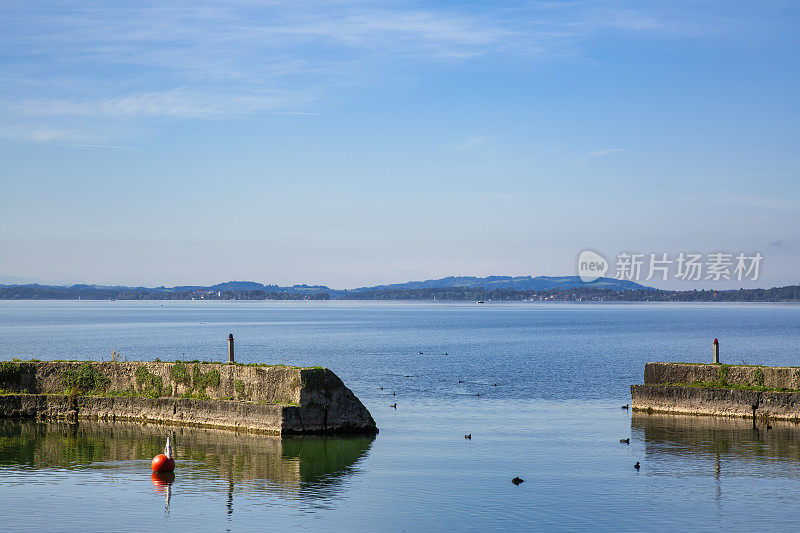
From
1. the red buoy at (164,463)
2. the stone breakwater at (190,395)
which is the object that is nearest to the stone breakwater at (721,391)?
the stone breakwater at (190,395)

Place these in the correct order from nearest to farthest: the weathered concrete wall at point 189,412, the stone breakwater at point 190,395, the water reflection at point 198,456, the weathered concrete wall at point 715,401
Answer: the water reflection at point 198,456 → the weathered concrete wall at point 189,412 → the stone breakwater at point 190,395 → the weathered concrete wall at point 715,401

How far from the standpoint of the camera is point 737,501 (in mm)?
19922

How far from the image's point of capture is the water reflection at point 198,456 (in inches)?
846

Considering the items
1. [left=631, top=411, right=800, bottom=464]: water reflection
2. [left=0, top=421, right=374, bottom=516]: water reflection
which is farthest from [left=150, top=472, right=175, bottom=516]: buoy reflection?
[left=631, top=411, right=800, bottom=464]: water reflection

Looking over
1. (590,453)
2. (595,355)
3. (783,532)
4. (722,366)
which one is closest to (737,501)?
(783,532)

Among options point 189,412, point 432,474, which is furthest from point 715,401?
point 189,412

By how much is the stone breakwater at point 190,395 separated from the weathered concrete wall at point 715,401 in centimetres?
1105

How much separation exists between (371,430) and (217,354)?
45.1 m

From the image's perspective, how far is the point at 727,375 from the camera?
31.0m

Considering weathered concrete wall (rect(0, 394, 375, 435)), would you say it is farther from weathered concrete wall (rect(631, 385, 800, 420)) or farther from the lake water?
weathered concrete wall (rect(631, 385, 800, 420))

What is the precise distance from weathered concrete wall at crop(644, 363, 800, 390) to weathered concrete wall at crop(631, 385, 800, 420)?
1.70 ft

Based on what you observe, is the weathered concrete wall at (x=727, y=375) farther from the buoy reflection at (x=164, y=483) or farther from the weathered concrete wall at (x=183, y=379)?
the buoy reflection at (x=164, y=483)

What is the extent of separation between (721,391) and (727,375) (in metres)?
0.69

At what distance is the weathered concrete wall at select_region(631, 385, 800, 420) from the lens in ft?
95.9
